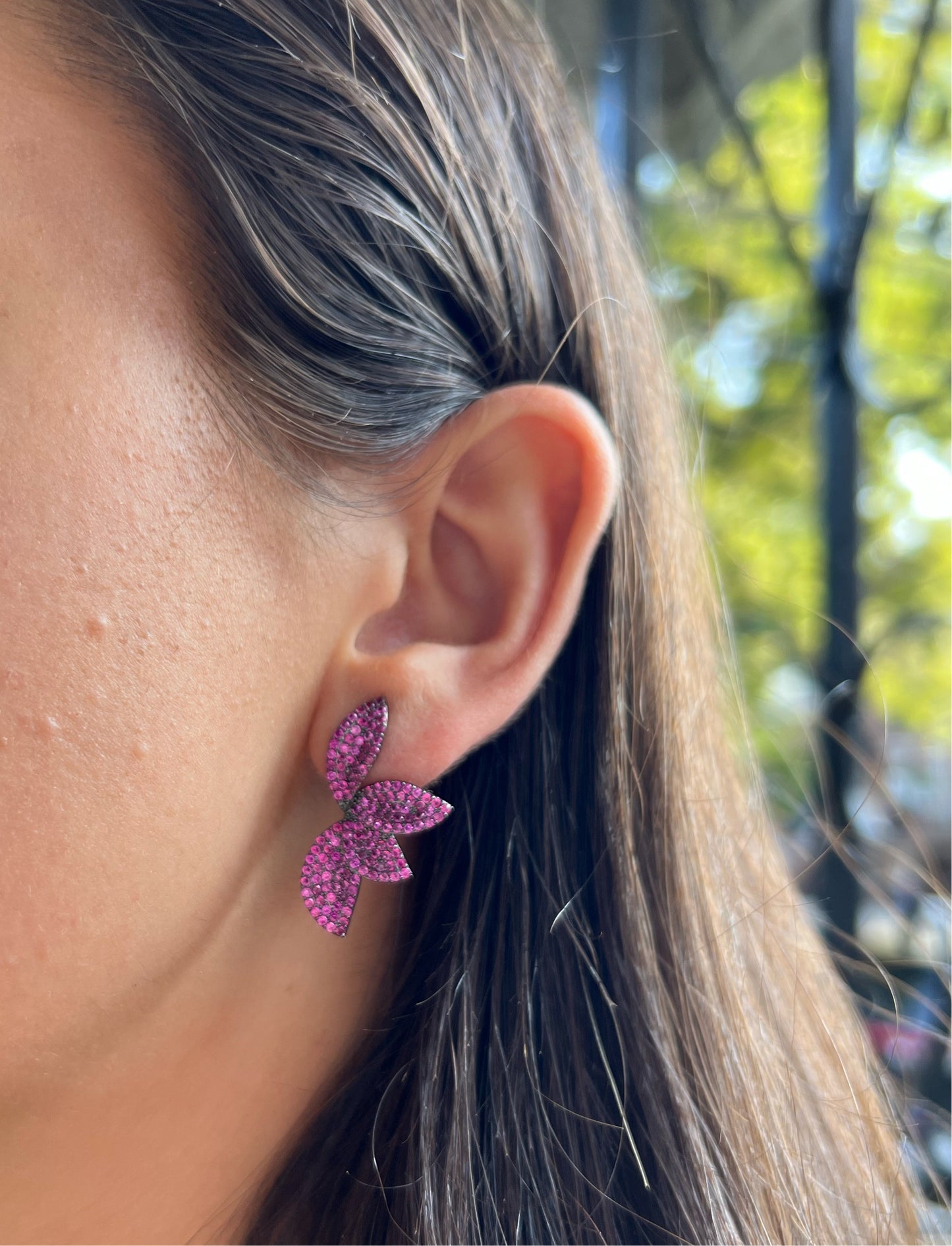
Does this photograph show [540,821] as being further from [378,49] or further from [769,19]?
[769,19]

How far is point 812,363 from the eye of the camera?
1.47 meters

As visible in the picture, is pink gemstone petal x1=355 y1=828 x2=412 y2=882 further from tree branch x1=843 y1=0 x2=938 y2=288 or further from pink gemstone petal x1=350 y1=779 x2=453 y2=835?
tree branch x1=843 y1=0 x2=938 y2=288

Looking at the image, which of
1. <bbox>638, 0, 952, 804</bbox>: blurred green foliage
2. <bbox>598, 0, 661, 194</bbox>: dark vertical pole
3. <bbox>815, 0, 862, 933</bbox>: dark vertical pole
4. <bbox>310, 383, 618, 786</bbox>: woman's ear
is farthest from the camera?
<bbox>638, 0, 952, 804</bbox>: blurred green foliage

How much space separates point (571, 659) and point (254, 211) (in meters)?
0.44

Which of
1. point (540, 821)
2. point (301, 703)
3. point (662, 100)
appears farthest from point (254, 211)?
point (662, 100)

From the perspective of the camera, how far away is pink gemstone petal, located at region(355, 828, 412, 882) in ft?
2.14

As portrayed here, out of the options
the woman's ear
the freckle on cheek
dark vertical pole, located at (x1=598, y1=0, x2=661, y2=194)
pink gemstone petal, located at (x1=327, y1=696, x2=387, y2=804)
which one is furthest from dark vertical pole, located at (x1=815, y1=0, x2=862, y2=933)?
the freckle on cheek

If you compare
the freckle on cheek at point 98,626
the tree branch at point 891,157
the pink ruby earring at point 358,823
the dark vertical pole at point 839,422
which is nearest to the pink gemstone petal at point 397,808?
the pink ruby earring at point 358,823

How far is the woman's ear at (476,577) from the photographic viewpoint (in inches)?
26.3

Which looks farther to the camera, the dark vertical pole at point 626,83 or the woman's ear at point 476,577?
the dark vertical pole at point 626,83

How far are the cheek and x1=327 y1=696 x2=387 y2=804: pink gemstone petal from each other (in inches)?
2.1

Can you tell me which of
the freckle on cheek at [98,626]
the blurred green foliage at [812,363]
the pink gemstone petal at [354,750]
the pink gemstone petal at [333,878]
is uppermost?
the blurred green foliage at [812,363]

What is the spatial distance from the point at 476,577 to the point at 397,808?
8.0 inches

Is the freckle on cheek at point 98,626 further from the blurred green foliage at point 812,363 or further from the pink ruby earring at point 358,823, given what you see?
the blurred green foliage at point 812,363
